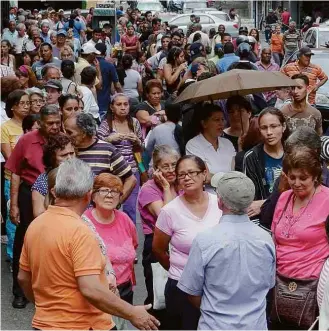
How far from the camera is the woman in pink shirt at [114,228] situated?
573 cm

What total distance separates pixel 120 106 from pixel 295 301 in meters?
3.95

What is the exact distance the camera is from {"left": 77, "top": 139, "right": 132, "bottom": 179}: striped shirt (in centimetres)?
664

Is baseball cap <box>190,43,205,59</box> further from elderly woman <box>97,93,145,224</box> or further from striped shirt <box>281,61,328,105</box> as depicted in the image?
elderly woman <box>97,93,145,224</box>

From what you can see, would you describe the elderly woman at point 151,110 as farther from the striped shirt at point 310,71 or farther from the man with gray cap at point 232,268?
the man with gray cap at point 232,268

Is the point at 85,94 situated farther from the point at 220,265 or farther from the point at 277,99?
the point at 220,265

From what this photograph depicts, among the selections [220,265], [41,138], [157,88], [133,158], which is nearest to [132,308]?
[220,265]

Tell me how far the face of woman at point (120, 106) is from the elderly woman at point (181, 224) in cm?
288

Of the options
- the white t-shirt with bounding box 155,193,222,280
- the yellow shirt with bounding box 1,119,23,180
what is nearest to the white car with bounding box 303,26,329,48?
the yellow shirt with bounding box 1,119,23,180

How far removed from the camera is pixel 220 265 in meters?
4.40

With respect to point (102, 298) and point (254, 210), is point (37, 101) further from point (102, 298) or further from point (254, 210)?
point (102, 298)

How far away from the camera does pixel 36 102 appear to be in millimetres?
8492

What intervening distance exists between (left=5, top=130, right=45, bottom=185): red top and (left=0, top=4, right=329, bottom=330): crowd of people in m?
0.01

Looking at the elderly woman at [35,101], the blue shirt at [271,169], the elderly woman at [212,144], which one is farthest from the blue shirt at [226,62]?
the blue shirt at [271,169]

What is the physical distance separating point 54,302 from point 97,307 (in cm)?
23
